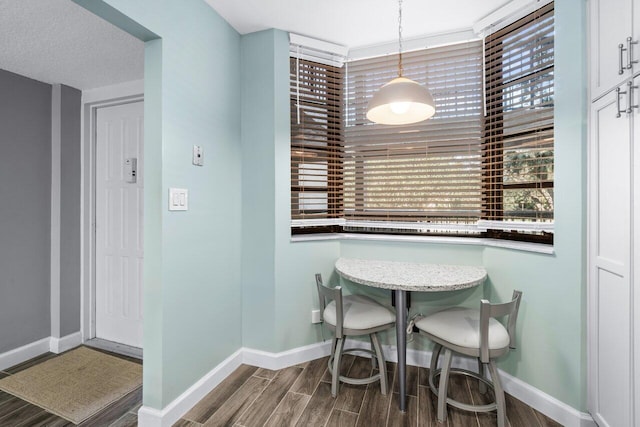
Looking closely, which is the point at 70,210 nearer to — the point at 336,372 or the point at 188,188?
the point at 188,188

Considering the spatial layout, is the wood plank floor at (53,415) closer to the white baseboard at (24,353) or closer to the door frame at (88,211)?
the white baseboard at (24,353)

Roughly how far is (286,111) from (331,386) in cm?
197

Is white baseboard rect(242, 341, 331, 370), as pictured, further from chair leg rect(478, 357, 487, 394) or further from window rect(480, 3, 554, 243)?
window rect(480, 3, 554, 243)

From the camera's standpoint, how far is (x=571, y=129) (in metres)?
1.67

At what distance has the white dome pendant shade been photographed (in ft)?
5.13

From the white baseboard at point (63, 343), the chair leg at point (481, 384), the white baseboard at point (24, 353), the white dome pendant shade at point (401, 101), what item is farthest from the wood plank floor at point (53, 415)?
the white dome pendant shade at point (401, 101)

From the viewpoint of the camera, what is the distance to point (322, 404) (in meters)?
1.87

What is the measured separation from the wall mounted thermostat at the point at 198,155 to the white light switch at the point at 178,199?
0.20 metres

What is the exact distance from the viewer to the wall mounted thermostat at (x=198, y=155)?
6.18 ft

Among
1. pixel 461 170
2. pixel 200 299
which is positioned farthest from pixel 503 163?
pixel 200 299

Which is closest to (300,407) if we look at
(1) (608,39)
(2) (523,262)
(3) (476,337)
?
(3) (476,337)

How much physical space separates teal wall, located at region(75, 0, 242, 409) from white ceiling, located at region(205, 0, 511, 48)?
0.20m

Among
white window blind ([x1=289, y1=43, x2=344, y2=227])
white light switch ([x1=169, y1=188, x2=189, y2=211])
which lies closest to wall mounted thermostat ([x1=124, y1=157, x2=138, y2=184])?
white light switch ([x1=169, y1=188, x2=189, y2=211])

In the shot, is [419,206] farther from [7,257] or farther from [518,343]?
[7,257]
